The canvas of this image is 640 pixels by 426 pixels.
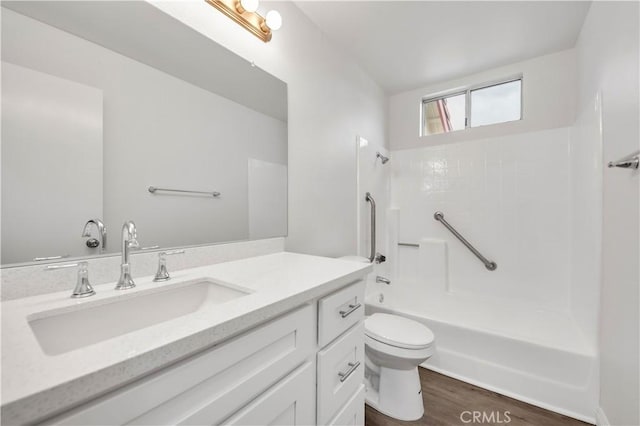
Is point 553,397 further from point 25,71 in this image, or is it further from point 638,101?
point 25,71

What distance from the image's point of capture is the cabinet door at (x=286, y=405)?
0.59 meters

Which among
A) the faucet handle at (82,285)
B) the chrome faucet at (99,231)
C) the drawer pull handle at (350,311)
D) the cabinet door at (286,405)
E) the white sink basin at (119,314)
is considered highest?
the chrome faucet at (99,231)

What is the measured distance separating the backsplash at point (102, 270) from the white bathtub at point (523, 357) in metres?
1.36

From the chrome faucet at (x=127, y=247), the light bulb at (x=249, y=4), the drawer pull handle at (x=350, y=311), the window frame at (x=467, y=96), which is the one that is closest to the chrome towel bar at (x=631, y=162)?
the drawer pull handle at (x=350, y=311)

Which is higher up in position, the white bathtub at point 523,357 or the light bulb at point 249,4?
the light bulb at point 249,4

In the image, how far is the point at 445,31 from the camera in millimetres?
1888

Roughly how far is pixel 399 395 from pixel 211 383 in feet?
4.38

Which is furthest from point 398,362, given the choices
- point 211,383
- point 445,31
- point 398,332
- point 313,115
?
point 445,31

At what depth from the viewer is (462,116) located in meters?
2.66

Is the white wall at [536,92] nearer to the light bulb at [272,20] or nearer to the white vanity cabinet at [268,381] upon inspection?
the light bulb at [272,20]

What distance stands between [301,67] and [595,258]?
214 centimetres

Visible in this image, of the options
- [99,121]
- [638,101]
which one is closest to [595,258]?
[638,101]

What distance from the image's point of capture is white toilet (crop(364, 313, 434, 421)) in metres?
1.40

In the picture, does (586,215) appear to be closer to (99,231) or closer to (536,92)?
(536,92)
